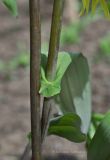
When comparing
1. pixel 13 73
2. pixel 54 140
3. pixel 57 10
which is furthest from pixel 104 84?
pixel 57 10

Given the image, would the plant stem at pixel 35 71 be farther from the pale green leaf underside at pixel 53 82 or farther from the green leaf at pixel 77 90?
the green leaf at pixel 77 90

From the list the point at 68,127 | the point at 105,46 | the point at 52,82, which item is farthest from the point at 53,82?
the point at 105,46

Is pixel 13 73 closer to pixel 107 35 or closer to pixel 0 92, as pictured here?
pixel 0 92

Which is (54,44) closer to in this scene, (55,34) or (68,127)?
(55,34)

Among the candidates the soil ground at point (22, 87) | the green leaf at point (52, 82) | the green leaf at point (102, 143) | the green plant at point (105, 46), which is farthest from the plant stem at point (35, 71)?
the green plant at point (105, 46)

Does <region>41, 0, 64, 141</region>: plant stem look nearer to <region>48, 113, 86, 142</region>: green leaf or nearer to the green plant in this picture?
<region>48, 113, 86, 142</region>: green leaf

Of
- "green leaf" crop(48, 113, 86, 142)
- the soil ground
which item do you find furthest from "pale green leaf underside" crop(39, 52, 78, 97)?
the soil ground
